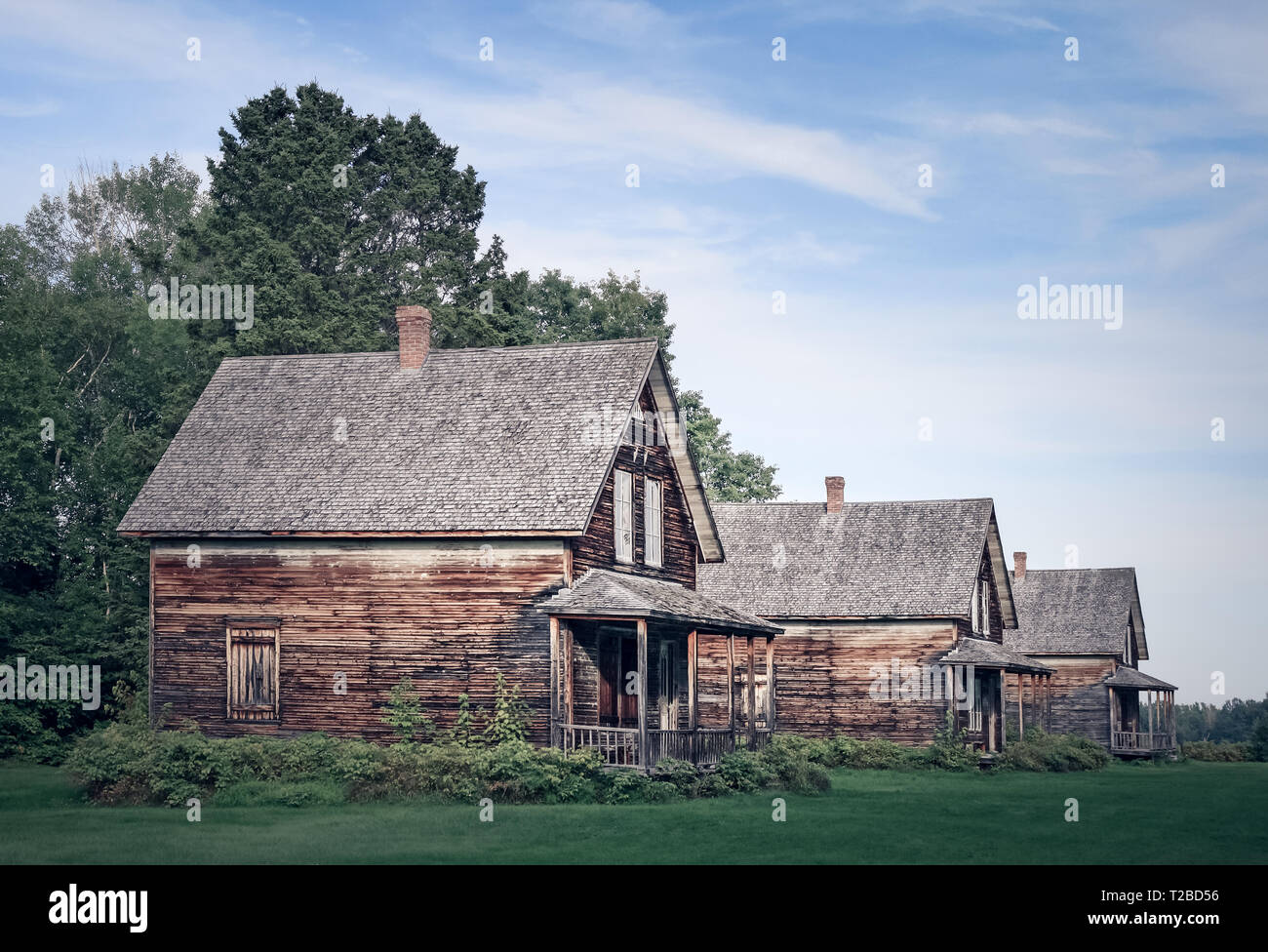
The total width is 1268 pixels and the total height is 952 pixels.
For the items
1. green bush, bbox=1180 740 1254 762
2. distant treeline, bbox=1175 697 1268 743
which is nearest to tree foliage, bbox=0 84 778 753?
green bush, bbox=1180 740 1254 762

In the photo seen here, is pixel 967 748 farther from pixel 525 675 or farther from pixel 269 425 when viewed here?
pixel 269 425

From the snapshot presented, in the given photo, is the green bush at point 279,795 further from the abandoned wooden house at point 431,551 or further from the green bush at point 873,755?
the green bush at point 873,755

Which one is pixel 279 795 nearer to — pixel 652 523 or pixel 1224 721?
pixel 652 523

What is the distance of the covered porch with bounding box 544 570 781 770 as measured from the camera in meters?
28.4

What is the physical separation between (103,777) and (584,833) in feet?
36.7

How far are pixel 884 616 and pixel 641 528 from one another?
13779mm

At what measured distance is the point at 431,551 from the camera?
30625mm

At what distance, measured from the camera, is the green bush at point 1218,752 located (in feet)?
200

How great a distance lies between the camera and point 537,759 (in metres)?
26.9

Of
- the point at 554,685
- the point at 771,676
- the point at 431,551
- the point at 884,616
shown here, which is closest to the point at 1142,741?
the point at 884,616

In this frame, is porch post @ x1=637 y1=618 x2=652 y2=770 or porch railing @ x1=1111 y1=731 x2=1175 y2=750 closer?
porch post @ x1=637 y1=618 x2=652 y2=770

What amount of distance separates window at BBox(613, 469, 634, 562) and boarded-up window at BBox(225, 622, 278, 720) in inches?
315

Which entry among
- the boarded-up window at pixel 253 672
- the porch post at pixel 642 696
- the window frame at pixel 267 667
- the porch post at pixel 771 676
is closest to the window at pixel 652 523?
the porch post at pixel 771 676

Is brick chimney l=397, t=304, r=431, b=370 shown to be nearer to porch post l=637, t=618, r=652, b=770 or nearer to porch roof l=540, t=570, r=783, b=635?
porch roof l=540, t=570, r=783, b=635
